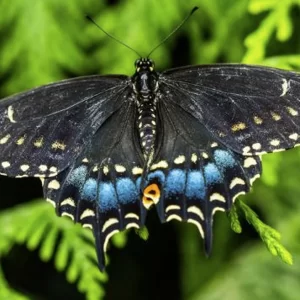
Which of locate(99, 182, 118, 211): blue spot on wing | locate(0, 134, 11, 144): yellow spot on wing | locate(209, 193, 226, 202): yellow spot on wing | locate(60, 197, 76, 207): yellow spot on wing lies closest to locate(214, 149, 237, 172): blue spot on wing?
locate(209, 193, 226, 202): yellow spot on wing

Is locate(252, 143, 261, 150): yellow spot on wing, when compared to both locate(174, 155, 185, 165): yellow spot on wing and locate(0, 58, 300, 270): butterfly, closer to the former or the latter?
locate(0, 58, 300, 270): butterfly

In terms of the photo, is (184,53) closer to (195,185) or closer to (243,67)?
(243,67)

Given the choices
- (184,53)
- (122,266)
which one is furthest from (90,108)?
(122,266)

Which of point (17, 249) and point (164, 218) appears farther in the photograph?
point (17, 249)

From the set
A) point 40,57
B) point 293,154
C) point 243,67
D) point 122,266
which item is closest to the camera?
point 243,67

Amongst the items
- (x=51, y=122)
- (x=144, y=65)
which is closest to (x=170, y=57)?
(x=144, y=65)

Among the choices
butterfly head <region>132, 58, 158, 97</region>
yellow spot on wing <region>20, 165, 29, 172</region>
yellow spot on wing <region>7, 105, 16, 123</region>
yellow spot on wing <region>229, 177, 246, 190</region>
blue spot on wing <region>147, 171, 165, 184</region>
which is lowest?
yellow spot on wing <region>229, 177, 246, 190</region>

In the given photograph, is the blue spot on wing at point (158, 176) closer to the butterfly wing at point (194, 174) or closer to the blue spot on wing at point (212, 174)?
the butterfly wing at point (194, 174)
